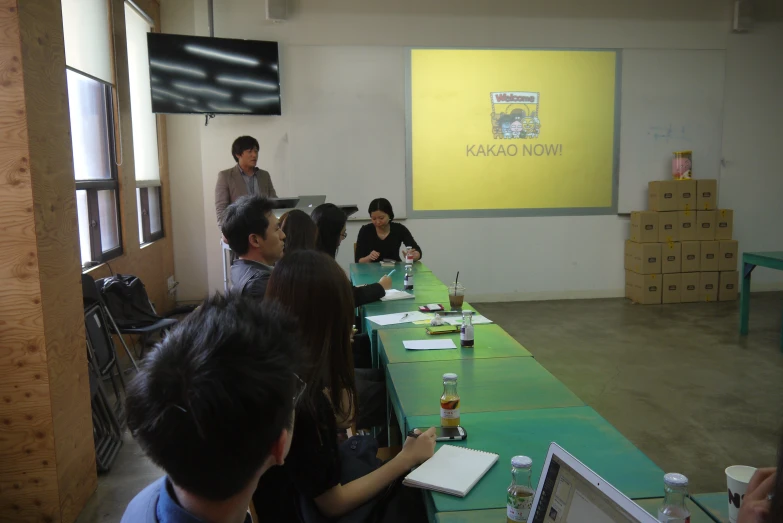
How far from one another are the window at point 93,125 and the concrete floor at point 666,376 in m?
1.62

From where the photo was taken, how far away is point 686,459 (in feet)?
9.62

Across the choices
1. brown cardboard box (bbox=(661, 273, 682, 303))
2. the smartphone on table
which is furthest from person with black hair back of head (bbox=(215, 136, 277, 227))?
brown cardboard box (bbox=(661, 273, 682, 303))

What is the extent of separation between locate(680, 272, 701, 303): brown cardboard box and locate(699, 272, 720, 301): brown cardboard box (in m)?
0.05

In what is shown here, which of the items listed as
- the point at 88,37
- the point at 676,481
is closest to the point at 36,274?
the point at 676,481

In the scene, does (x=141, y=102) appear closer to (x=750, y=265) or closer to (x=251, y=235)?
(x=251, y=235)

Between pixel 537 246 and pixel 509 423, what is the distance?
505 centimetres

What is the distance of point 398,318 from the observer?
3090mm

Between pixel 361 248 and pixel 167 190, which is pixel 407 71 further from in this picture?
pixel 167 190

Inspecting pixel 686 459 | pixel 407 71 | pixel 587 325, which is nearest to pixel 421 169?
pixel 407 71

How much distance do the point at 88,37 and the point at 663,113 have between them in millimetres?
5755

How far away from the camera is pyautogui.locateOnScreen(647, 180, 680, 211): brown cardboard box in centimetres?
636

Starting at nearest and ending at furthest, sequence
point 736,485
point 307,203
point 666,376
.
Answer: point 736,485, point 666,376, point 307,203

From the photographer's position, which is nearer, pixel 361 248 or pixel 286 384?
pixel 286 384

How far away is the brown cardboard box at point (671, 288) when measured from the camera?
21.1ft
